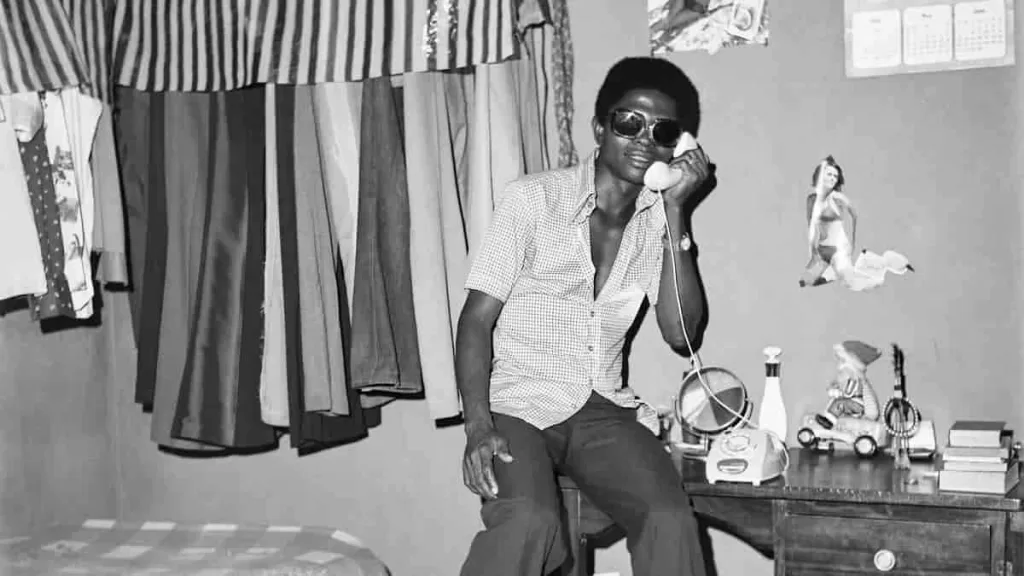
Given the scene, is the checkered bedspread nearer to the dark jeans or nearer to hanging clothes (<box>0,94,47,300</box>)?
the dark jeans

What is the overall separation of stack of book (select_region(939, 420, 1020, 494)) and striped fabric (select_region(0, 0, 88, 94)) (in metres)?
2.16

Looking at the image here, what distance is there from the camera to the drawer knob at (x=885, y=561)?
2342 millimetres

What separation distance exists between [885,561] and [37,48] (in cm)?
222

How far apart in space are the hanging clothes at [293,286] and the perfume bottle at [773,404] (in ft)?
3.41

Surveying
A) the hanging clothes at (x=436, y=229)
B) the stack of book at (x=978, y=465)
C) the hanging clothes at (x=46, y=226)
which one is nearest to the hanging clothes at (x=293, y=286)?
the hanging clothes at (x=436, y=229)

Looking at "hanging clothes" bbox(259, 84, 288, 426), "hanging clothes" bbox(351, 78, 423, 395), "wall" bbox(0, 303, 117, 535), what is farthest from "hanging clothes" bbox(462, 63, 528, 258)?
"wall" bbox(0, 303, 117, 535)

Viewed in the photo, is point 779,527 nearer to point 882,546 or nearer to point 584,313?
point 882,546

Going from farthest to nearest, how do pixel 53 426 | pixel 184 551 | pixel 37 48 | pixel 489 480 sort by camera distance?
1. pixel 53 426
2. pixel 37 48
3. pixel 184 551
4. pixel 489 480

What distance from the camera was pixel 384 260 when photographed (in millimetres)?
2881

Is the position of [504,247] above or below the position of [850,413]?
above

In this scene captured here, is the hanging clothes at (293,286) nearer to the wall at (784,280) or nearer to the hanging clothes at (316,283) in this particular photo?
the hanging clothes at (316,283)

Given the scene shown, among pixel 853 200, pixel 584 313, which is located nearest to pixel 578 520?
pixel 584 313

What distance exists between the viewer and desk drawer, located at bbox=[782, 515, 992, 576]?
229 centimetres

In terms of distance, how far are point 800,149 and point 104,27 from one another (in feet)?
5.92
